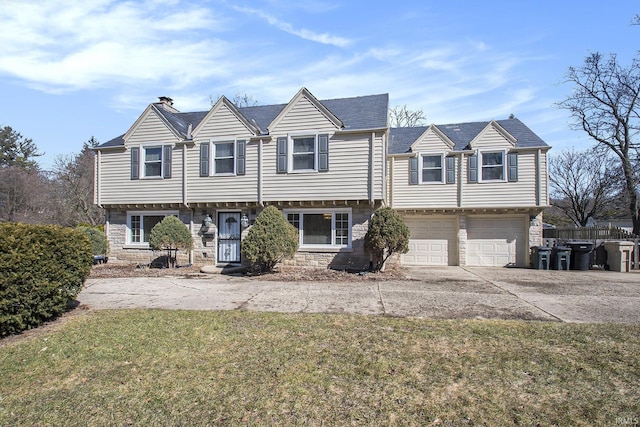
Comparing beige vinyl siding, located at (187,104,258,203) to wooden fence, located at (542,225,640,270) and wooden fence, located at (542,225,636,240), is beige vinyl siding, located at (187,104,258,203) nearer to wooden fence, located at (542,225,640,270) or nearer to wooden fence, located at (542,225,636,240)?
wooden fence, located at (542,225,640,270)

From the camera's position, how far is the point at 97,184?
14758mm

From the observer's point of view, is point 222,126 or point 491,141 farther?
point 491,141

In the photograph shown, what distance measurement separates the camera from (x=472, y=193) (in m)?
14.5

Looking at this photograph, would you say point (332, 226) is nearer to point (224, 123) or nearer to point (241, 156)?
point (241, 156)

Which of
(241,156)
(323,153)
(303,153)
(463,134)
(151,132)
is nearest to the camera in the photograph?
(323,153)

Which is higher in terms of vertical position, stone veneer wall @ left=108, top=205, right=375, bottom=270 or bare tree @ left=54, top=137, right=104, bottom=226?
bare tree @ left=54, top=137, right=104, bottom=226

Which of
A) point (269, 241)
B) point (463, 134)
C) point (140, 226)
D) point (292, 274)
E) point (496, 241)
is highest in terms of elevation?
point (463, 134)

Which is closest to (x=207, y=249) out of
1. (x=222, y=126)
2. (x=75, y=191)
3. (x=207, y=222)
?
(x=207, y=222)

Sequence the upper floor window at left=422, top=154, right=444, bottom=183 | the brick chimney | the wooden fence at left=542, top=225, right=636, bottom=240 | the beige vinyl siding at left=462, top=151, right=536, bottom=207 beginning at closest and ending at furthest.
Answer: the beige vinyl siding at left=462, top=151, right=536, bottom=207
the upper floor window at left=422, top=154, right=444, bottom=183
the wooden fence at left=542, top=225, right=636, bottom=240
the brick chimney

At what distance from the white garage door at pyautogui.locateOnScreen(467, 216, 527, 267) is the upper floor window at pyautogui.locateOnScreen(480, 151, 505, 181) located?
1.73 meters

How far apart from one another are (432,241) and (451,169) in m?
3.16

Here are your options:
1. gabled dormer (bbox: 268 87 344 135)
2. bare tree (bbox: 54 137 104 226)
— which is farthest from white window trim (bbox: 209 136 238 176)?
bare tree (bbox: 54 137 104 226)

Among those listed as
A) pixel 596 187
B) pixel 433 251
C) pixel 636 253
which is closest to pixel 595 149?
pixel 596 187

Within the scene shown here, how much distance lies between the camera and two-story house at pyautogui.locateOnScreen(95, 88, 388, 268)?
12562mm
